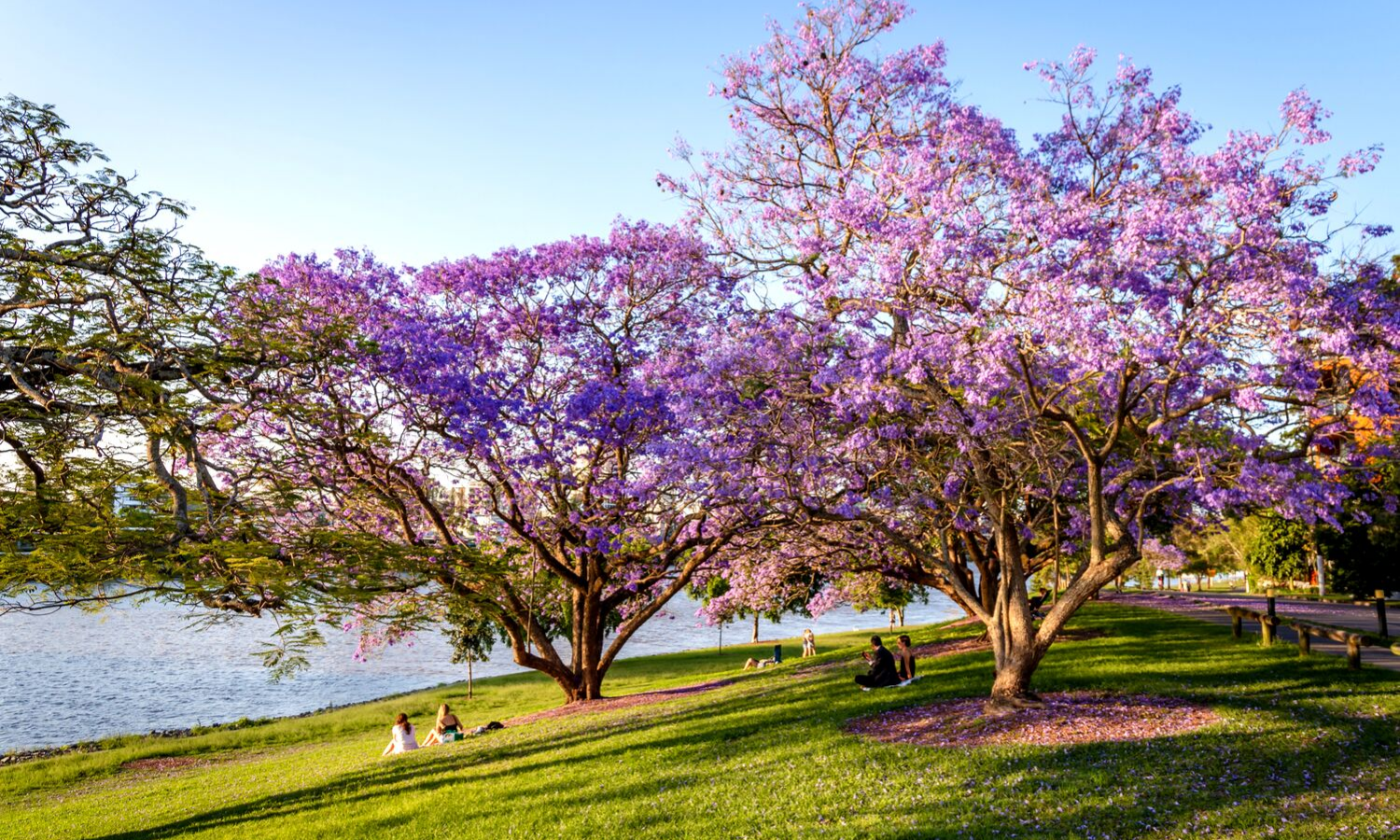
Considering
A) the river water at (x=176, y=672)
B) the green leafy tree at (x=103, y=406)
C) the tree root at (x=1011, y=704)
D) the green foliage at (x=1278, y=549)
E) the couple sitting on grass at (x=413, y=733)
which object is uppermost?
the green leafy tree at (x=103, y=406)

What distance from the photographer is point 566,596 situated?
26.5m

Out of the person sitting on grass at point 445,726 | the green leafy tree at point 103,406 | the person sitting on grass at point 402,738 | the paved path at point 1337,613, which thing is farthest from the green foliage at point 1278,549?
the green leafy tree at point 103,406

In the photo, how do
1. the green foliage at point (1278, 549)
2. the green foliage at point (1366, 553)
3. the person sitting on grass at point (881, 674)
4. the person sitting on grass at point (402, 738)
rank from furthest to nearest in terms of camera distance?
1. the green foliage at point (1278, 549)
2. the green foliage at point (1366, 553)
3. the person sitting on grass at point (402, 738)
4. the person sitting on grass at point (881, 674)

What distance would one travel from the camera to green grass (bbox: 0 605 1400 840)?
354 inches

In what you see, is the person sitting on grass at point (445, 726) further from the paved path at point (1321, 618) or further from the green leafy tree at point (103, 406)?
the paved path at point (1321, 618)

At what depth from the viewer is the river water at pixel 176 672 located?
121 feet

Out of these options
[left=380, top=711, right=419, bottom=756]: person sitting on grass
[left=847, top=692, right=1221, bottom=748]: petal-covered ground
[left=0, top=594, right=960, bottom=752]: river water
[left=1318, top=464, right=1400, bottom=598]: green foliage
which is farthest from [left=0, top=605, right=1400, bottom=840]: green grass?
[left=1318, top=464, right=1400, bottom=598]: green foliage

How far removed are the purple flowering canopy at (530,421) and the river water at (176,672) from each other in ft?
24.9

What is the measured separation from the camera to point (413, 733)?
19.8m

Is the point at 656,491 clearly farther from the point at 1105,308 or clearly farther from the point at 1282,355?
the point at 1282,355

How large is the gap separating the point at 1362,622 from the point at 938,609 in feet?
222

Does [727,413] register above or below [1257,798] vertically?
above

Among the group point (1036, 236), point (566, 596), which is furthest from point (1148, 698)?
point (566, 596)

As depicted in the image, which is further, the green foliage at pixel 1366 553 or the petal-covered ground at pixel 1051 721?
the green foliage at pixel 1366 553
